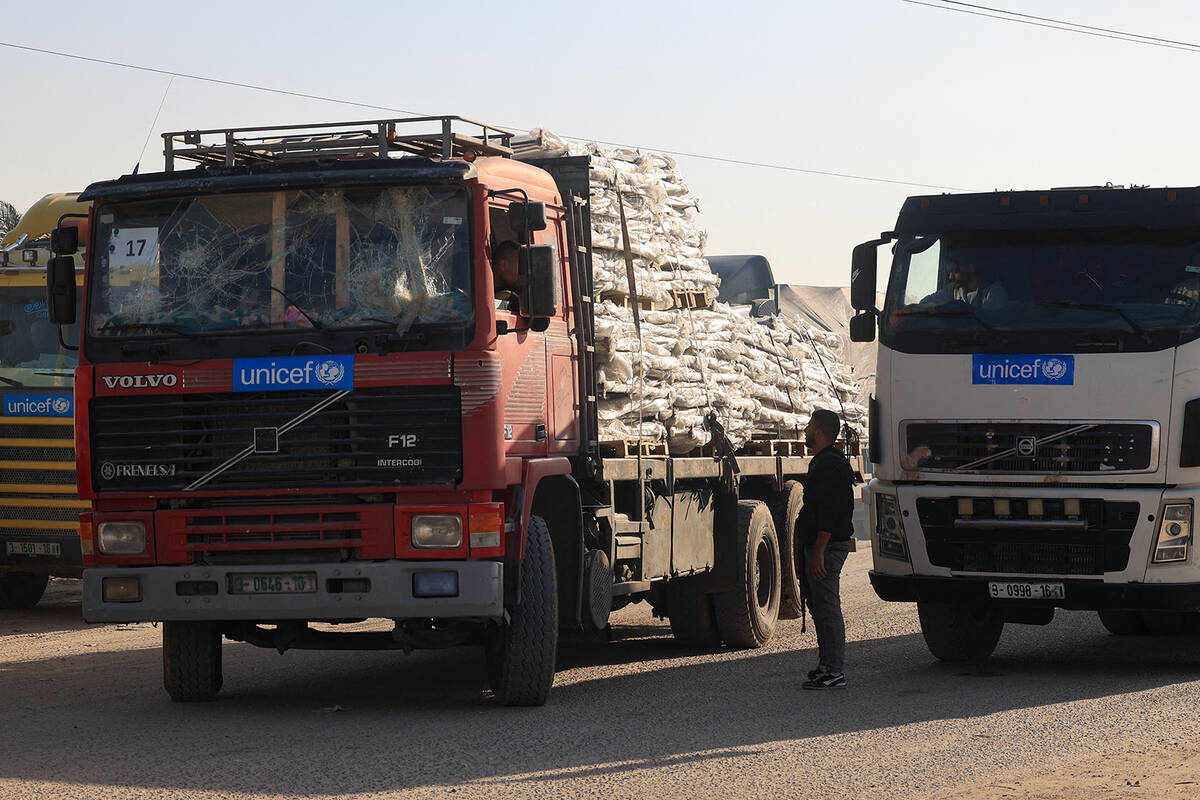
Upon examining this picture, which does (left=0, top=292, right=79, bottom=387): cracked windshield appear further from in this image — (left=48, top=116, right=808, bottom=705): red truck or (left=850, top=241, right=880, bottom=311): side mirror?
(left=850, top=241, right=880, bottom=311): side mirror

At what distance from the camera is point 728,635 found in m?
13.1

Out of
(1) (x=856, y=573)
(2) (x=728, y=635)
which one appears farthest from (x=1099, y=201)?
(1) (x=856, y=573)

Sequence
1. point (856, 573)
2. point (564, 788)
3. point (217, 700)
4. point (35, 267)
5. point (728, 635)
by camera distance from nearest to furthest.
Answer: point (564, 788), point (217, 700), point (728, 635), point (35, 267), point (856, 573)

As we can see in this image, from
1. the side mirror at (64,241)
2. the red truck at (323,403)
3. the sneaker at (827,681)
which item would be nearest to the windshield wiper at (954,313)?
the sneaker at (827,681)

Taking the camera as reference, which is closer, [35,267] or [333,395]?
[333,395]

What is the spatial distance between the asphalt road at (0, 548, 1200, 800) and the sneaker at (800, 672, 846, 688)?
0.28ft

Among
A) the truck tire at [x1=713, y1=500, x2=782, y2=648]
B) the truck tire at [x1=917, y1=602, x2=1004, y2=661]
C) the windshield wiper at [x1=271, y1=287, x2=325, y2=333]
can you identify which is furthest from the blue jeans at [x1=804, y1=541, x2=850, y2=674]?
the windshield wiper at [x1=271, y1=287, x2=325, y2=333]

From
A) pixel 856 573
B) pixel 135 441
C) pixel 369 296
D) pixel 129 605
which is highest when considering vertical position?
pixel 369 296

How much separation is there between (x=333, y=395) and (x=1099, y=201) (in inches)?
214

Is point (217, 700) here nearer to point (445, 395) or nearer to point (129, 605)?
point (129, 605)

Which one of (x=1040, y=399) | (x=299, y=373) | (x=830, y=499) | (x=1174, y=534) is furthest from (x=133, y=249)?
(x=1174, y=534)

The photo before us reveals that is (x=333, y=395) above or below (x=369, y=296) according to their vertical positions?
below

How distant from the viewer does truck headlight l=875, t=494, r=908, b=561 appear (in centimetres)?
1130

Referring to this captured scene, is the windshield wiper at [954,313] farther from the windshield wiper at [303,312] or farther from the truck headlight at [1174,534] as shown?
the windshield wiper at [303,312]
